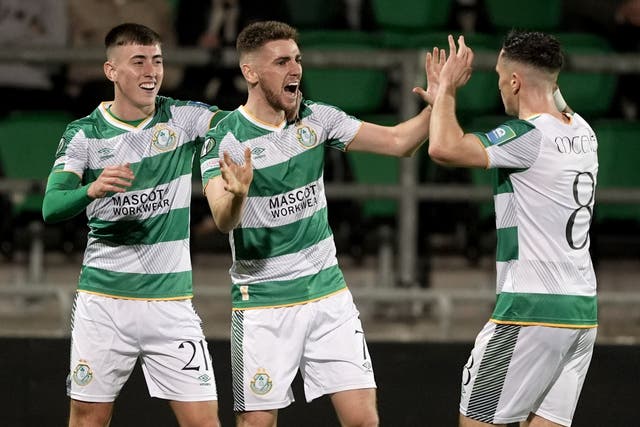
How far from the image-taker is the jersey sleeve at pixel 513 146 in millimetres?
4621

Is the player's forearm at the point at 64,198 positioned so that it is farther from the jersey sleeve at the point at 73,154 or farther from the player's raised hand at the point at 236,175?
the player's raised hand at the point at 236,175

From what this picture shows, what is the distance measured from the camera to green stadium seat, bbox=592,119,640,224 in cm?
775

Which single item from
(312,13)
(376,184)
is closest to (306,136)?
(376,184)

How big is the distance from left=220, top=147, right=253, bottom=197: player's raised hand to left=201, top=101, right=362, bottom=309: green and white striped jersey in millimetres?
325

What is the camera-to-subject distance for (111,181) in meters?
4.67

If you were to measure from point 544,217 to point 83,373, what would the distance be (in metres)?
1.92

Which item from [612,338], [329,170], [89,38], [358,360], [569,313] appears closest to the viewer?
[569,313]

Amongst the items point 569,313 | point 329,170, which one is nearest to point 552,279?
point 569,313

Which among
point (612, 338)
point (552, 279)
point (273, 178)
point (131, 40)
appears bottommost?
point (612, 338)

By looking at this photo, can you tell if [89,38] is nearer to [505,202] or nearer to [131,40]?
[131,40]

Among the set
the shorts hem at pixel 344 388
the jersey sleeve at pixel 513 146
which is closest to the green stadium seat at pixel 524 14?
the jersey sleeve at pixel 513 146

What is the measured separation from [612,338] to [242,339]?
2.56m

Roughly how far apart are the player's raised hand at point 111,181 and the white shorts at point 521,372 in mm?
1438

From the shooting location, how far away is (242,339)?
16.4 feet
